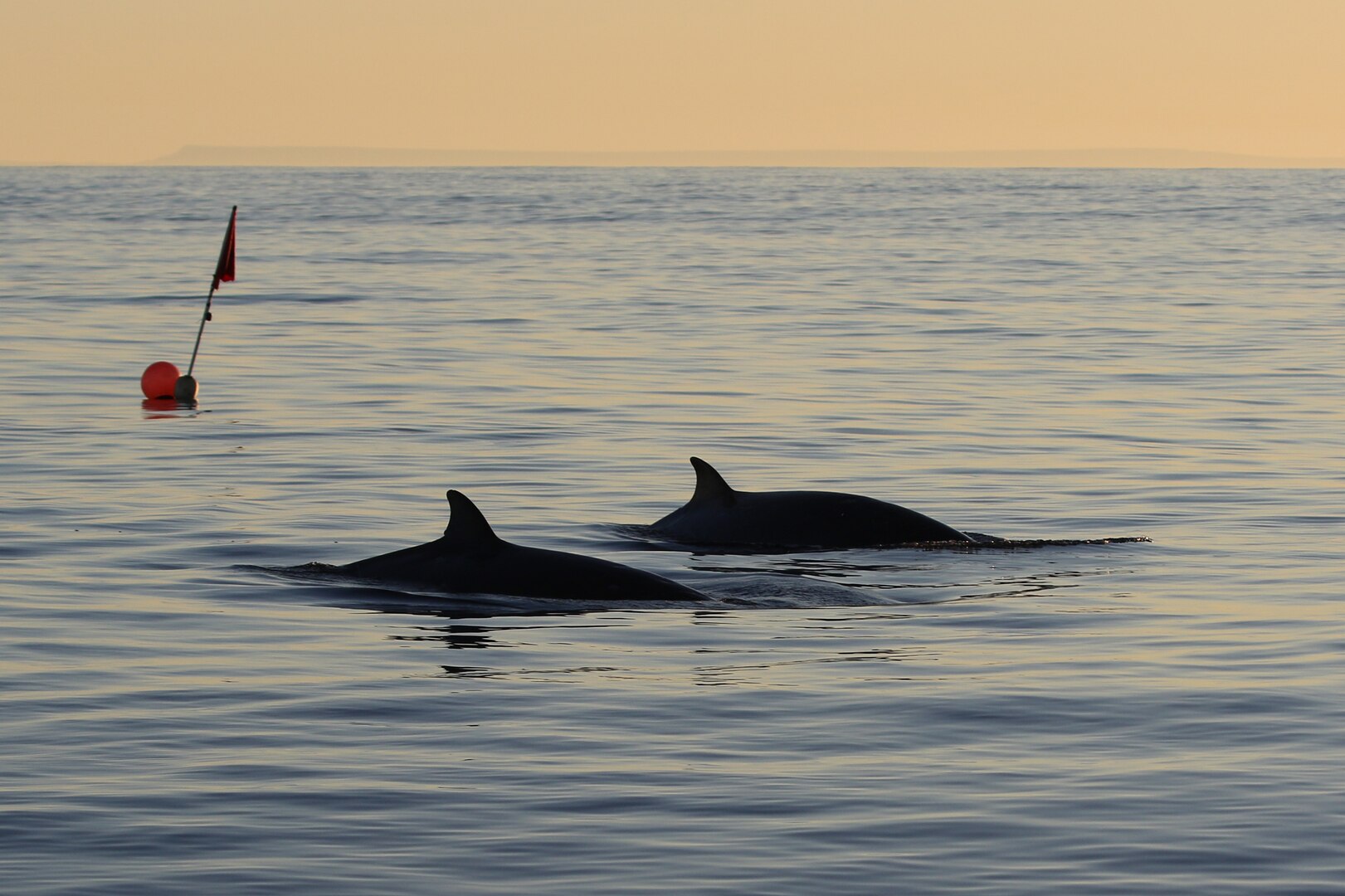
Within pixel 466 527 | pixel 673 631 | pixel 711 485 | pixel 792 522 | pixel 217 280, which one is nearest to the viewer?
pixel 673 631

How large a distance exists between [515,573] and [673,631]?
4.27 ft

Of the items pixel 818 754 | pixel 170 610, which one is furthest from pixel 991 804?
pixel 170 610

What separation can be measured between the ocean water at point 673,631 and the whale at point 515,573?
25 cm

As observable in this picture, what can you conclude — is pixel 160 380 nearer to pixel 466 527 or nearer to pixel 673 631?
pixel 466 527

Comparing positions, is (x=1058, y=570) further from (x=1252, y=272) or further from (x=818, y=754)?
(x=1252, y=272)

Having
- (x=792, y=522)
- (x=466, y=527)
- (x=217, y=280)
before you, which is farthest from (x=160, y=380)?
(x=466, y=527)

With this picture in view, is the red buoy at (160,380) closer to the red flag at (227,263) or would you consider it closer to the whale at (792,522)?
the red flag at (227,263)

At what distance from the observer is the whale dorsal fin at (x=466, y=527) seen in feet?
44.7

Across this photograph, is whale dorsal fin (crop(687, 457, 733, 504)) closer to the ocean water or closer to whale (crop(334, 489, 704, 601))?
the ocean water

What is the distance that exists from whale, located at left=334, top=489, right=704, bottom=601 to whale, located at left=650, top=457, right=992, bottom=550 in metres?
2.39

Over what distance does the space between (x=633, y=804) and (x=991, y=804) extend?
1379 mm

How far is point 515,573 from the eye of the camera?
46.1 feet

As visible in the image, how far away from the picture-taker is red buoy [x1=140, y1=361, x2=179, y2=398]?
92.7 feet

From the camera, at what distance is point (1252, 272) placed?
212ft
